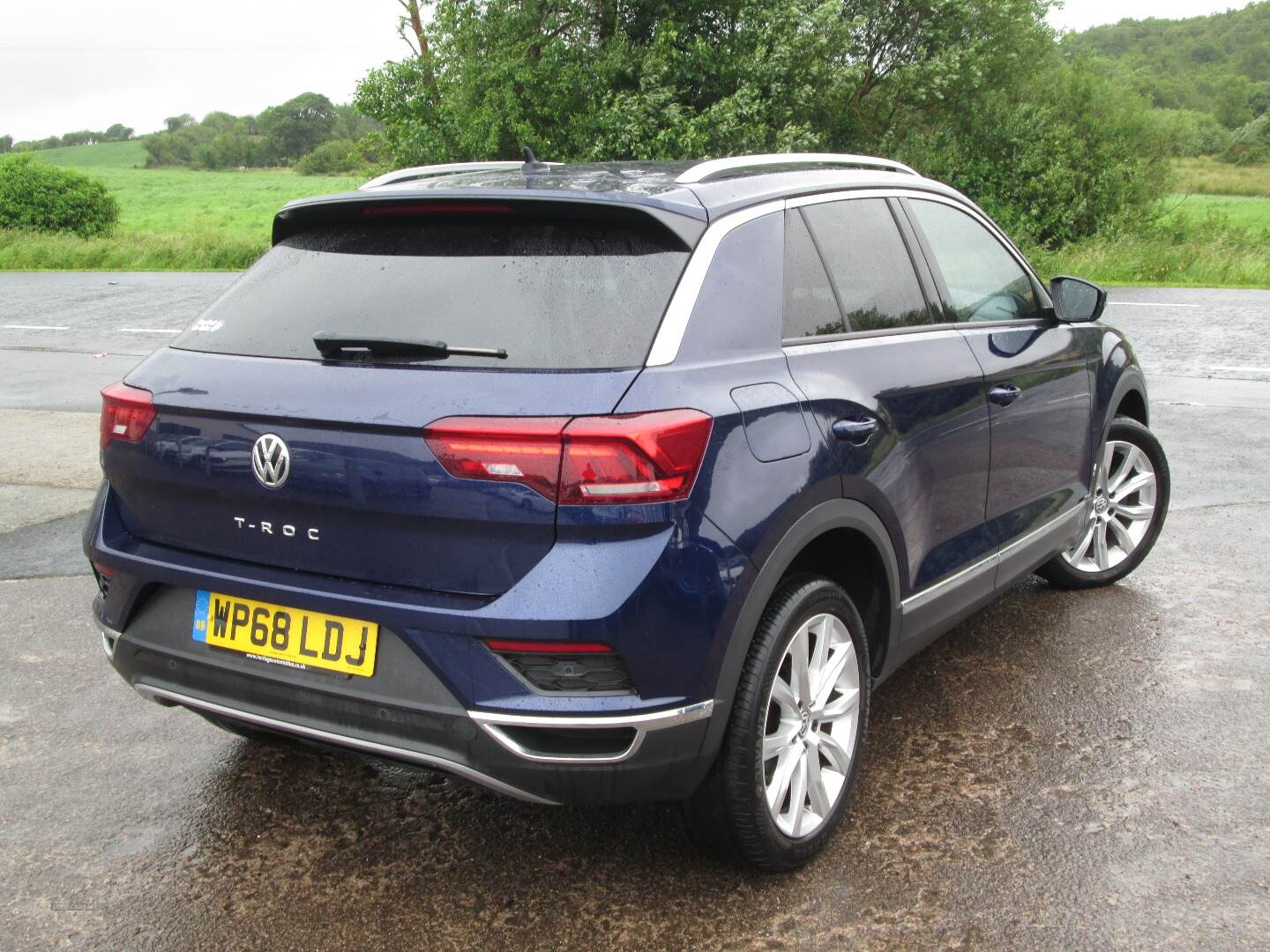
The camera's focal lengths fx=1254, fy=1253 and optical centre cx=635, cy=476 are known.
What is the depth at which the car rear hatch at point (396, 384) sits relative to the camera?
103 inches

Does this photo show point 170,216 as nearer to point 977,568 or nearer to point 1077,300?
point 1077,300

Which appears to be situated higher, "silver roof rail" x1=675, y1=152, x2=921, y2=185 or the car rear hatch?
"silver roof rail" x1=675, y1=152, x2=921, y2=185

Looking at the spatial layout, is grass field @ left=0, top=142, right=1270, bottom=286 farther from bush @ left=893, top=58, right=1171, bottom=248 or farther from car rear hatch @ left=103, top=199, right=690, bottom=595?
car rear hatch @ left=103, top=199, right=690, bottom=595

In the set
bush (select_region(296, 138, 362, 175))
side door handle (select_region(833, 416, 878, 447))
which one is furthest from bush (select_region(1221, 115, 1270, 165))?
side door handle (select_region(833, 416, 878, 447))

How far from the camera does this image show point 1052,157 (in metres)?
25.0

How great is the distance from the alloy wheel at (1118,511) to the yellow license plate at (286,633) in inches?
137

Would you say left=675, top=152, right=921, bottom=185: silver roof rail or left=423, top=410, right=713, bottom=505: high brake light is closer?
left=423, top=410, right=713, bottom=505: high brake light

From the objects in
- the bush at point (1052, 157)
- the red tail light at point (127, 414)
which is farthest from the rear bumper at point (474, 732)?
the bush at point (1052, 157)

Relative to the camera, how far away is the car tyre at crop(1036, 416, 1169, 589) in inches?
207

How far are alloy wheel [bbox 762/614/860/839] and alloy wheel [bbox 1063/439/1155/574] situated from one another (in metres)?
2.38

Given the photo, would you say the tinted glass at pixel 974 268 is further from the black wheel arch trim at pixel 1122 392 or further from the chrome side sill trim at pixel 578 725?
the chrome side sill trim at pixel 578 725

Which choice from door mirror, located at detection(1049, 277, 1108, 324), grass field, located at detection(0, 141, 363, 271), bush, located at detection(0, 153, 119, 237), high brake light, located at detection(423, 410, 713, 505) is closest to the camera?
high brake light, located at detection(423, 410, 713, 505)

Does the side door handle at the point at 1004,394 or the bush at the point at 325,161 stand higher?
the bush at the point at 325,161

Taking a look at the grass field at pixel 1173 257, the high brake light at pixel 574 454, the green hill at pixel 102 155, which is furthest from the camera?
the green hill at pixel 102 155
